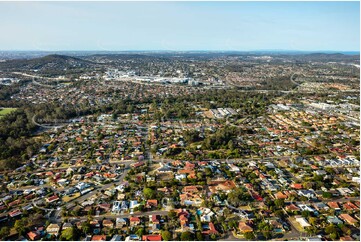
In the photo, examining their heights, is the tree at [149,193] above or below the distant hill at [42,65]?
below

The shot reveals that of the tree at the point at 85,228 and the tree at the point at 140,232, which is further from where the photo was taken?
the tree at the point at 85,228

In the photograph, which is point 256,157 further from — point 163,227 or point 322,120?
point 322,120

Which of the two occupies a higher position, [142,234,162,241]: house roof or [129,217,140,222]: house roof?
[129,217,140,222]: house roof

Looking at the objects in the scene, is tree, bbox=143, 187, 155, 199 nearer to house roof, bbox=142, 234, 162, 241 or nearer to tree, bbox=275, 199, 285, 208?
house roof, bbox=142, 234, 162, 241

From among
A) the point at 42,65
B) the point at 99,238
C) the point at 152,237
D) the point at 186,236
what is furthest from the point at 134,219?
the point at 42,65

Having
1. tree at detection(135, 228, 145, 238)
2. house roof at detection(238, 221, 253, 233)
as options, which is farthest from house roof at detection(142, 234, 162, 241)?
house roof at detection(238, 221, 253, 233)

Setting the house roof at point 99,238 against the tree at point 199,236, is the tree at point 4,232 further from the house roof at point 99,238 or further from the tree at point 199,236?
the tree at point 199,236

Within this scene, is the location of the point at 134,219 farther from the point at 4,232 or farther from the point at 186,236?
the point at 4,232

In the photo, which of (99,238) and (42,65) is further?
(42,65)

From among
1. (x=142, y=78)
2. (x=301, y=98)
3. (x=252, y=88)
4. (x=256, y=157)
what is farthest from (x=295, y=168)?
(x=142, y=78)

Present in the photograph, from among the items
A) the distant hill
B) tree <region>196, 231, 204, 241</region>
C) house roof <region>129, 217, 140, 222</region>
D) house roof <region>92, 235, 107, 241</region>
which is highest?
the distant hill

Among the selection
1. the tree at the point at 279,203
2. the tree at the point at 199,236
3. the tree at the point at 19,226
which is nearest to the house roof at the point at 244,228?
the tree at the point at 199,236
